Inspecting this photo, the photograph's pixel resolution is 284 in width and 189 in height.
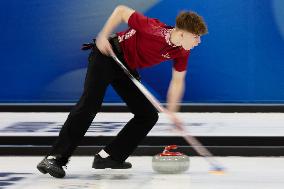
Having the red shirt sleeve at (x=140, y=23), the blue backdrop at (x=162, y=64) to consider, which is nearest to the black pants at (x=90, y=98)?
the red shirt sleeve at (x=140, y=23)

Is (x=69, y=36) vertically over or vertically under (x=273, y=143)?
over

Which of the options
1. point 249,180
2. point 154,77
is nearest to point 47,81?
point 154,77

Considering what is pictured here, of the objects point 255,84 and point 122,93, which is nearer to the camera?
point 122,93

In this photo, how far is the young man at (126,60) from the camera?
3.96 m

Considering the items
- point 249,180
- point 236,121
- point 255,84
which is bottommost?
point 249,180

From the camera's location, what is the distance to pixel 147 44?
13.2ft

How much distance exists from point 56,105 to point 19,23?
890mm

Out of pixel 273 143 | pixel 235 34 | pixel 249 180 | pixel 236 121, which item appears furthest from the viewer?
pixel 235 34

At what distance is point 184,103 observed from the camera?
748 centimetres

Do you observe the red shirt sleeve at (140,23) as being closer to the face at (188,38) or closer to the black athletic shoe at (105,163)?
the face at (188,38)

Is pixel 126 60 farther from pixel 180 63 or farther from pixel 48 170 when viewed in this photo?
pixel 48 170

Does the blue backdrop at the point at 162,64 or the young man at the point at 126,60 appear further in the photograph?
the blue backdrop at the point at 162,64

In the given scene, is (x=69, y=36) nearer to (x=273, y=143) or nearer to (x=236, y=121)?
(x=236, y=121)

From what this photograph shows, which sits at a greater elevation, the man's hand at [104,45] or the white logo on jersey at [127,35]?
the white logo on jersey at [127,35]
